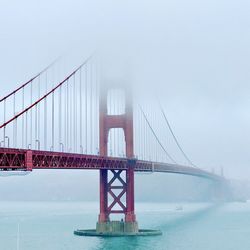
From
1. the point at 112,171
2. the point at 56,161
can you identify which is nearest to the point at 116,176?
the point at 112,171

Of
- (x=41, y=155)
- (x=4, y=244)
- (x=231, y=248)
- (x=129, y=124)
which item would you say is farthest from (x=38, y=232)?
(x=41, y=155)

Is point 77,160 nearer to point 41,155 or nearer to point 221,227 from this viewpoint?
point 41,155

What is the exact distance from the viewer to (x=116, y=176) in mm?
70625

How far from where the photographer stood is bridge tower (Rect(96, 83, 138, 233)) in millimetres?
69312

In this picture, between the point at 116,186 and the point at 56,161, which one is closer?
the point at 56,161

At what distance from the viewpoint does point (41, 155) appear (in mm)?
48406

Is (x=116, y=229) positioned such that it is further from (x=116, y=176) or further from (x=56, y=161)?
(x=56, y=161)

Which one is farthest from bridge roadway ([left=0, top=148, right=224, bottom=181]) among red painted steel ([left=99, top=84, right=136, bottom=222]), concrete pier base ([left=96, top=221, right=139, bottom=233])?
concrete pier base ([left=96, top=221, right=139, bottom=233])

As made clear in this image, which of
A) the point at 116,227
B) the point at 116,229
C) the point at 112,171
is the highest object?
the point at 112,171

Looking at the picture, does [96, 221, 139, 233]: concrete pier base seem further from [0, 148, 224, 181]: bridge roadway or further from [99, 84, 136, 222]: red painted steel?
[0, 148, 224, 181]: bridge roadway

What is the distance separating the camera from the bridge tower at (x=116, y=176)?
69.3 meters

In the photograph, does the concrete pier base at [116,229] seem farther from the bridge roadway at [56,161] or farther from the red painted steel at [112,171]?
the bridge roadway at [56,161]

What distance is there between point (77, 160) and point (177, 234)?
80.8 feet

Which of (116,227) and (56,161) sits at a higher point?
(56,161)
